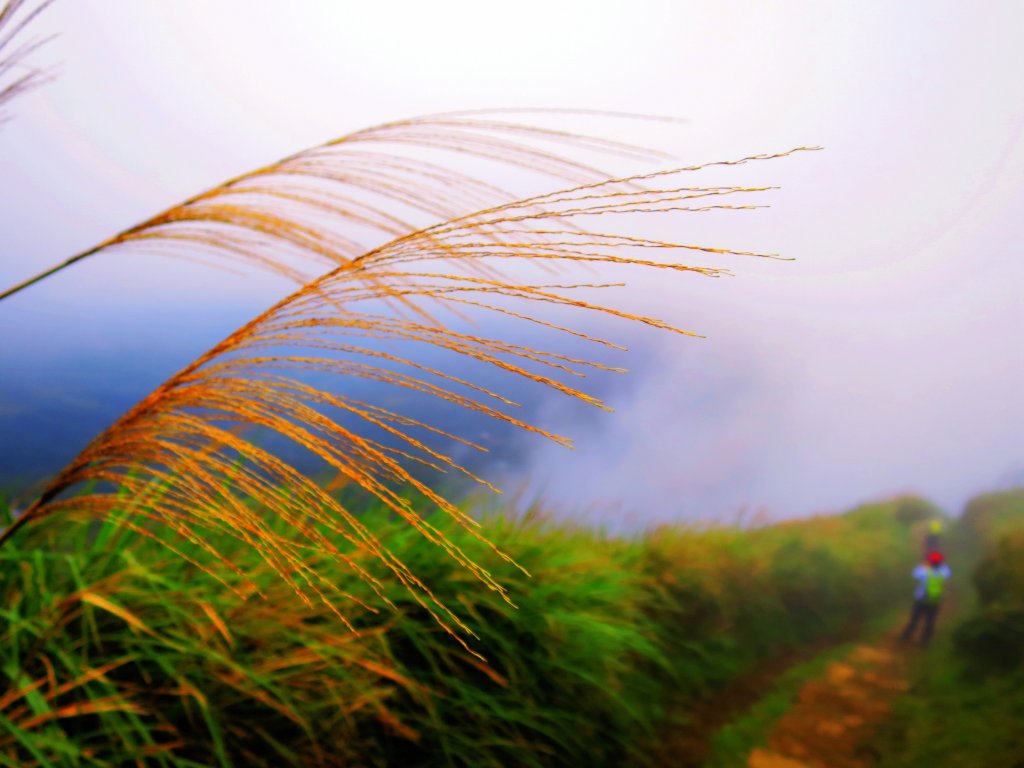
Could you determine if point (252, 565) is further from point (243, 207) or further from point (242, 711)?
point (243, 207)

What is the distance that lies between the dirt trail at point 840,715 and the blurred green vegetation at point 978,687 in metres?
0.13

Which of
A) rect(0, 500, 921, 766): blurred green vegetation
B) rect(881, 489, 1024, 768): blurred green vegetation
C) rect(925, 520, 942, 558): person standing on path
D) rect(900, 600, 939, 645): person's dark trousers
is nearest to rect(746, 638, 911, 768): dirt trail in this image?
rect(881, 489, 1024, 768): blurred green vegetation

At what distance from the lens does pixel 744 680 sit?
395cm

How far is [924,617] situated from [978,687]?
8.53ft

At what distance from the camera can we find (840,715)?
3.88 m

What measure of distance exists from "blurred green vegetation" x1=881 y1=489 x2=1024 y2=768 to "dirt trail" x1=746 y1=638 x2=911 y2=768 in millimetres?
128

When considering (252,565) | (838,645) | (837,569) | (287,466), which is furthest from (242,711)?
(837,569)

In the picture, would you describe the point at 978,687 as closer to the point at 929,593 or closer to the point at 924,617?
the point at 929,593

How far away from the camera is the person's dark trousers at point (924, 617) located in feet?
17.8

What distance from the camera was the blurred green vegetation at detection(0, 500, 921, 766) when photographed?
141 centimetres

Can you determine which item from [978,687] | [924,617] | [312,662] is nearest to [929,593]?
[924,617]

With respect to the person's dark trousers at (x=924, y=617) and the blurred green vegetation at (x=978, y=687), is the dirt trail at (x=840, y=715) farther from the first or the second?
the person's dark trousers at (x=924, y=617)

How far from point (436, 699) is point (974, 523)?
23.1 feet

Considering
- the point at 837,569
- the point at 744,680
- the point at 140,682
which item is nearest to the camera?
the point at 140,682
